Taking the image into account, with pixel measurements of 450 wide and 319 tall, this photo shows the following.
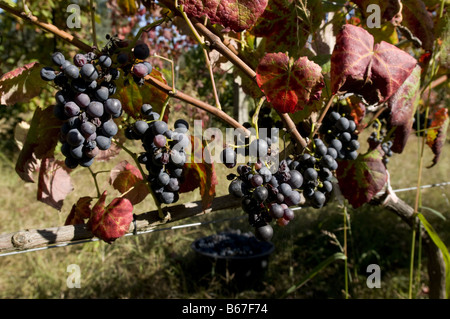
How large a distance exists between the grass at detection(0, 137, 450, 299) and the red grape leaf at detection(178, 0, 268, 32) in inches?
57.7

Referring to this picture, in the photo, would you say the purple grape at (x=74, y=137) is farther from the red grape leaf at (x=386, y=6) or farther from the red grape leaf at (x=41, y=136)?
the red grape leaf at (x=386, y=6)

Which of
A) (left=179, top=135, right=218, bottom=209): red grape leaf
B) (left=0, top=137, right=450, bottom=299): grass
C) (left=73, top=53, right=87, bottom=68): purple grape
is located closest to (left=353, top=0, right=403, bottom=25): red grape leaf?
(left=179, top=135, right=218, bottom=209): red grape leaf

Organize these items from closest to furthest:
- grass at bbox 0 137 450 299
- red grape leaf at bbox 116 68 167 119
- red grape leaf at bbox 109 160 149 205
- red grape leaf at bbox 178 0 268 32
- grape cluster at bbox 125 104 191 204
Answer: red grape leaf at bbox 178 0 268 32 → grape cluster at bbox 125 104 191 204 → red grape leaf at bbox 116 68 167 119 → red grape leaf at bbox 109 160 149 205 → grass at bbox 0 137 450 299

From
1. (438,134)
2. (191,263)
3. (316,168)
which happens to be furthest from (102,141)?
(191,263)

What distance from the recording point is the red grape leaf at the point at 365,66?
614 millimetres

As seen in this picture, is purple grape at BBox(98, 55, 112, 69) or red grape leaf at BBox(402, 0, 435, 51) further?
red grape leaf at BBox(402, 0, 435, 51)

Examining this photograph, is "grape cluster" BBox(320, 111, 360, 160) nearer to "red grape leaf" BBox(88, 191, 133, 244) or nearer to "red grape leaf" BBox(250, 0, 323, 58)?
"red grape leaf" BBox(250, 0, 323, 58)

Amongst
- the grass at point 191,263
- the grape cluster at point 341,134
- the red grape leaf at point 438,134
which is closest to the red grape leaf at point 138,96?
the grape cluster at point 341,134

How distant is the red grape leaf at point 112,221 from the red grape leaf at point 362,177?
1.84 feet

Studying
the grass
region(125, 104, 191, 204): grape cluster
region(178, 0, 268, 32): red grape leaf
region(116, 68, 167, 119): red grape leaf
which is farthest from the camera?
the grass

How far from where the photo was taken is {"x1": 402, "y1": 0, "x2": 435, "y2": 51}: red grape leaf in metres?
0.84
